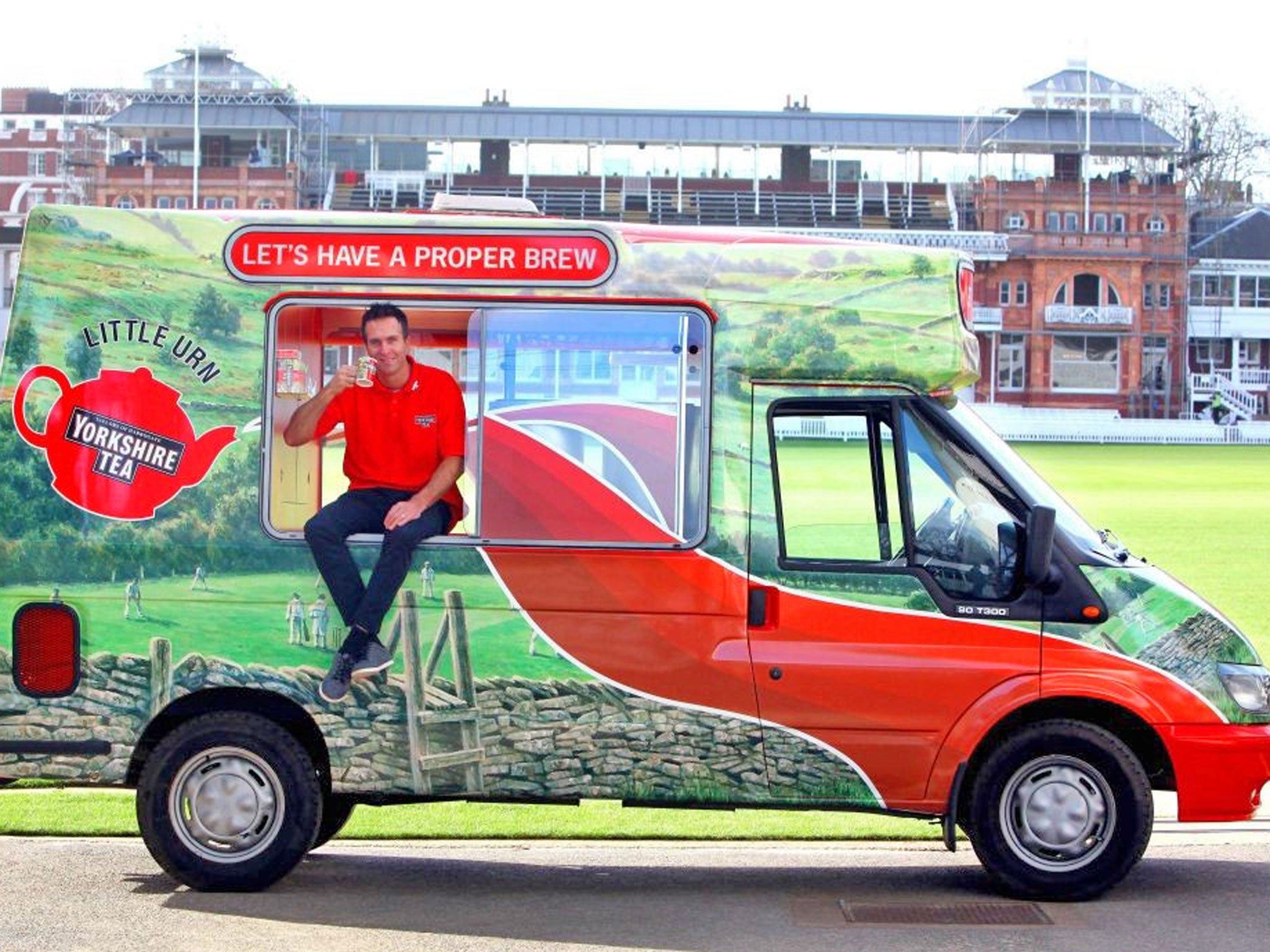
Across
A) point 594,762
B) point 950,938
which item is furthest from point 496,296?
point 950,938

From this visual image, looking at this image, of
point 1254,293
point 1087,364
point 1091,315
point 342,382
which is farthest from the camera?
point 1254,293

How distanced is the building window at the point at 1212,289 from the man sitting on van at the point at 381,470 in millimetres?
106883

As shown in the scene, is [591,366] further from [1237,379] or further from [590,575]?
[1237,379]

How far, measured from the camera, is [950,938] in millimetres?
6980

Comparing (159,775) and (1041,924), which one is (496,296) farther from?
(1041,924)

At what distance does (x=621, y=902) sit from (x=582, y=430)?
1.80 meters

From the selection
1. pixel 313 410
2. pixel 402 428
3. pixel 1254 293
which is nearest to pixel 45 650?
pixel 313 410

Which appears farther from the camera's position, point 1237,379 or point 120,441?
point 1237,379

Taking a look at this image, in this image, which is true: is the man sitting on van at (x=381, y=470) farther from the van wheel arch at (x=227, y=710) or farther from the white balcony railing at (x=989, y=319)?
the white balcony railing at (x=989, y=319)

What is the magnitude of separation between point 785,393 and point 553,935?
86.2 inches

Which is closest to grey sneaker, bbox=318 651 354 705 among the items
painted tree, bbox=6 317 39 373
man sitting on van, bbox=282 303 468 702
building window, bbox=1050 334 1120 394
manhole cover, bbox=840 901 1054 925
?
man sitting on van, bbox=282 303 468 702

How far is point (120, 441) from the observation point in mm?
7688

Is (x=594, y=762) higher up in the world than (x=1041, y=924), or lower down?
higher up

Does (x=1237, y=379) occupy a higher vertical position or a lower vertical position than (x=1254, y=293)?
lower
